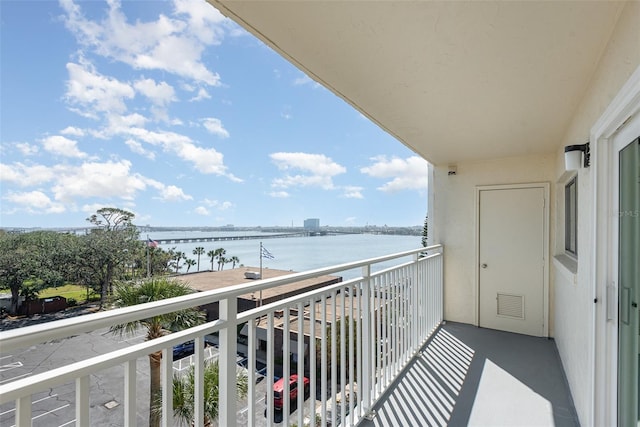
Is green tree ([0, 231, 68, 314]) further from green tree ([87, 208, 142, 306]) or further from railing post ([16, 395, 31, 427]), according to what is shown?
railing post ([16, 395, 31, 427])

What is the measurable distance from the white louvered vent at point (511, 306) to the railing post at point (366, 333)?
9.26 ft

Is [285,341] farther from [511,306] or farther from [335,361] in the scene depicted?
[511,306]

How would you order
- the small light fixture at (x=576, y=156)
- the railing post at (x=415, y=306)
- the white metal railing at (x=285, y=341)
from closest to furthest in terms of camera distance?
the white metal railing at (x=285, y=341), the small light fixture at (x=576, y=156), the railing post at (x=415, y=306)

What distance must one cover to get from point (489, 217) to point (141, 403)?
4.36 meters

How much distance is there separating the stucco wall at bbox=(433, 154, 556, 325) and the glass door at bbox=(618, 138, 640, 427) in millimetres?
2829

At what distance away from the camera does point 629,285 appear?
1.58 meters

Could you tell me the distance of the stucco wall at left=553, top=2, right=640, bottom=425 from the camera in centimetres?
139

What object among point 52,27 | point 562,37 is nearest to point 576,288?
point 562,37

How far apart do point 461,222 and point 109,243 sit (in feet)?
29.3

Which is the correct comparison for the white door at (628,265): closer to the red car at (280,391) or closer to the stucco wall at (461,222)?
the red car at (280,391)

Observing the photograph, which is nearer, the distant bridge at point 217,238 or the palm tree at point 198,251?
the distant bridge at point 217,238

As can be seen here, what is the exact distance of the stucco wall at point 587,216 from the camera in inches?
54.8

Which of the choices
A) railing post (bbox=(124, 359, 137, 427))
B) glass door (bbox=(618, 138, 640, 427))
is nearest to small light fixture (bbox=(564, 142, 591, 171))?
glass door (bbox=(618, 138, 640, 427))

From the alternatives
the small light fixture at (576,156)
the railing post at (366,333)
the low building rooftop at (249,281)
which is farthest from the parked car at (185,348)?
the small light fixture at (576,156)
